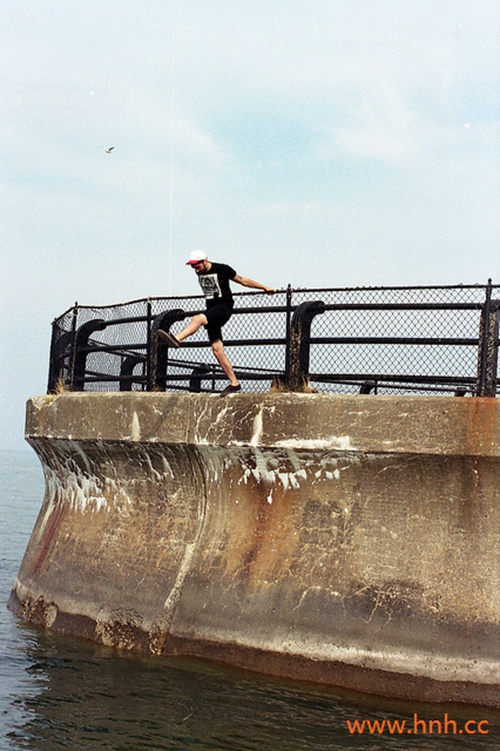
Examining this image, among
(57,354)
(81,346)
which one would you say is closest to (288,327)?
(81,346)

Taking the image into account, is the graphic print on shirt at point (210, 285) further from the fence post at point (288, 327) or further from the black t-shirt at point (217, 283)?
the fence post at point (288, 327)

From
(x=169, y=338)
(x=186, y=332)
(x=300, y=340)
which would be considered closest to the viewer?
(x=169, y=338)

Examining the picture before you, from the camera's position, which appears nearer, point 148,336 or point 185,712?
point 185,712

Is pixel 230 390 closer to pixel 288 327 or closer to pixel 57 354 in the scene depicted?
pixel 288 327

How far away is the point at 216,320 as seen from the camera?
28.2 ft

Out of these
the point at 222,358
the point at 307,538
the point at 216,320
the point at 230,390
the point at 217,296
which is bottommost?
the point at 307,538

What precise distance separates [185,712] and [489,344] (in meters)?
3.83

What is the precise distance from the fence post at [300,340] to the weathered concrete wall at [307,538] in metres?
0.57

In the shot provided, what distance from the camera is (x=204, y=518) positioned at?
28.3 feet

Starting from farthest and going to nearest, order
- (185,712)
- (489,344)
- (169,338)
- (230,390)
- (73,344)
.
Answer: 1. (73,344)
2. (230,390)
3. (169,338)
4. (489,344)
5. (185,712)

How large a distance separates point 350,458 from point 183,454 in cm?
170

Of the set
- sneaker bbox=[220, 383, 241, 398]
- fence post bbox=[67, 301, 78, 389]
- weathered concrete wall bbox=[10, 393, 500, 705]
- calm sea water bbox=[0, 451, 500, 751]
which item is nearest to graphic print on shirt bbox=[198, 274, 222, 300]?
sneaker bbox=[220, 383, 241, 398]

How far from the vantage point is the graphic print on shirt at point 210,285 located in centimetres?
856

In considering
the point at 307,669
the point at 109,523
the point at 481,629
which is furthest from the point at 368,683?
the point at 109,523
